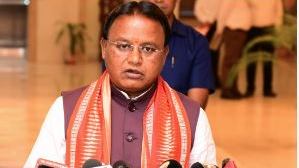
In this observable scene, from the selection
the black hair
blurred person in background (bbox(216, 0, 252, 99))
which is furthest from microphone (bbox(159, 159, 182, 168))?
blurred person in background (bbox(216, 0, 252, 99))

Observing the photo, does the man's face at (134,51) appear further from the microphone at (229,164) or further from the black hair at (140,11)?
the microphone at (229,164)

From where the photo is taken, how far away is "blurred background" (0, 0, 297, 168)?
7.57 meters

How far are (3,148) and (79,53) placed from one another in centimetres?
953

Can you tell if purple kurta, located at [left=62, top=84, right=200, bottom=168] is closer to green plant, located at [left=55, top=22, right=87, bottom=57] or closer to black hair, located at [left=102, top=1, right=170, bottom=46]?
black hair, located at [left=102, top=1, right=170, bottom=46]

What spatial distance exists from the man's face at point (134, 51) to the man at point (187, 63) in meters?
2.01

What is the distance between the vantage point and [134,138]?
2516mm

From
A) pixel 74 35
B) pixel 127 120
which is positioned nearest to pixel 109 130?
pixel 127 120

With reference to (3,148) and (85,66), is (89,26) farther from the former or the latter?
(3,148)

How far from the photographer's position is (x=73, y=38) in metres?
15.9

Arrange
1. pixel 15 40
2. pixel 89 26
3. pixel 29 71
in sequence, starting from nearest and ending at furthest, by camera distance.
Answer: pixel 29 71 < pixel 89 26 < pixel 15 40

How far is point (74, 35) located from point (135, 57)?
13480 millimetres

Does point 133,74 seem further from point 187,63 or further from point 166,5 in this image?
point 187,63

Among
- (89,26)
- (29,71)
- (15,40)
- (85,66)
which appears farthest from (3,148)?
(15,40)

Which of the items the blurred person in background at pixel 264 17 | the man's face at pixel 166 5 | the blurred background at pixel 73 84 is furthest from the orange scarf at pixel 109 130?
the blurred person in background at pixel 264 17
